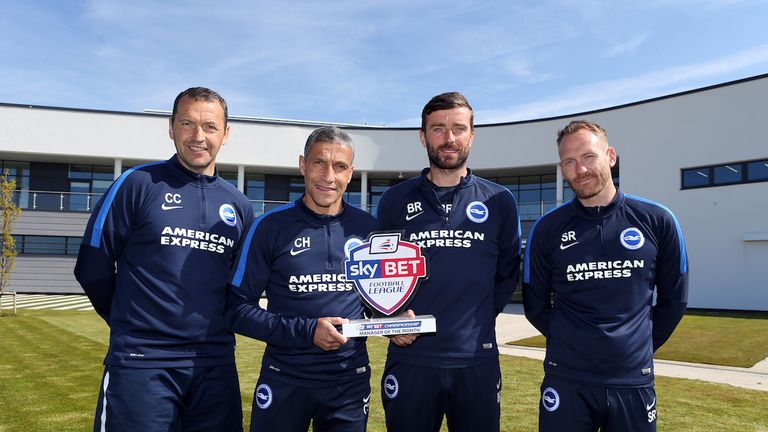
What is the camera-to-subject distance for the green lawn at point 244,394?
248 inches

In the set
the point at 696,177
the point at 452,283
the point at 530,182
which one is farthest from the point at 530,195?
the point at 452,283

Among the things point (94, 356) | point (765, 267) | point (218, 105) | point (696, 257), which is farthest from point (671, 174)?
point (218, 105)

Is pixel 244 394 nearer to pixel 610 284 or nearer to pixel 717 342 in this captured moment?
pixel 610 284

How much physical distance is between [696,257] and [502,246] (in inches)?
856

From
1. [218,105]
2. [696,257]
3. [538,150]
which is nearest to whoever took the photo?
[218,105]

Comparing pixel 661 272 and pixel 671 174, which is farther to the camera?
pixel 671 174

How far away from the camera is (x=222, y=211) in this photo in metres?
3.42

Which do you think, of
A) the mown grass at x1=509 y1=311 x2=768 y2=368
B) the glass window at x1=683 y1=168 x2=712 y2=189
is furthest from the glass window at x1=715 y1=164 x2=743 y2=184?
the mown grass at x1=509 y1=311 x2=768 y2=368

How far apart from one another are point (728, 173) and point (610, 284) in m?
21.7

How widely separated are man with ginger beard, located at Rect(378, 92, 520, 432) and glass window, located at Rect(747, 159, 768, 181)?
69.3 ft

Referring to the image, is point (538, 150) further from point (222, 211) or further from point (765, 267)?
point (222, 211)

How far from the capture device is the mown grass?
427 inches

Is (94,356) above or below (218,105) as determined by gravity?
below

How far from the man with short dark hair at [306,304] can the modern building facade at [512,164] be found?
21.8 m
